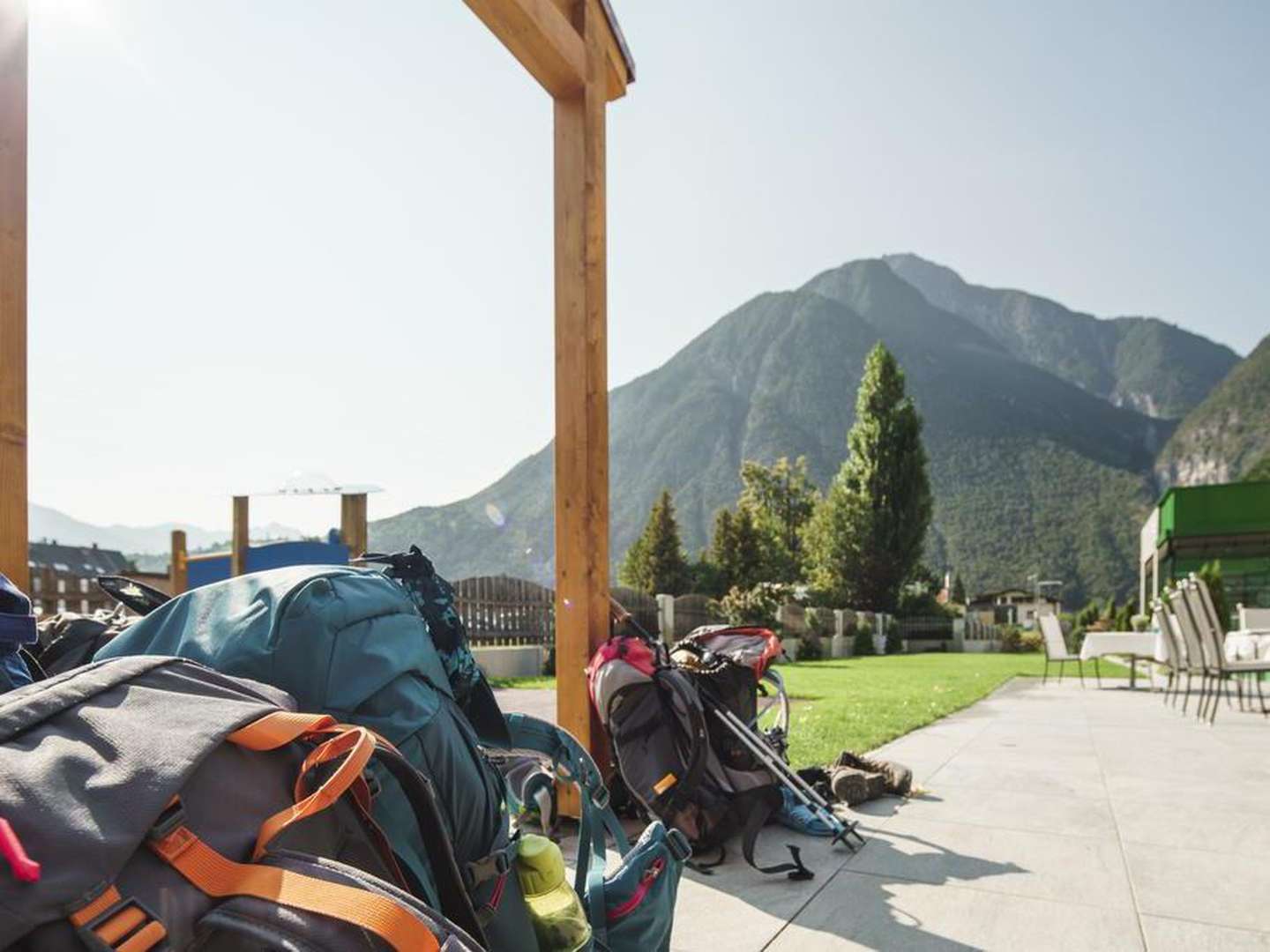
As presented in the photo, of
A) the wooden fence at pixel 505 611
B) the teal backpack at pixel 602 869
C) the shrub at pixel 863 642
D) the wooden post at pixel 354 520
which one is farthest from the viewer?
the shrub at pixel 863 642

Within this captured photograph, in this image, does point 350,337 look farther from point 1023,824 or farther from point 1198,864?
point 1198,864

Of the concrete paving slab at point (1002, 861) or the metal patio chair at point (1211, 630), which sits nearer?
the concrete paving slab at point (1002, 861)

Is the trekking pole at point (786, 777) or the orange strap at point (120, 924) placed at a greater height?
the orange strap at point (120, 924)

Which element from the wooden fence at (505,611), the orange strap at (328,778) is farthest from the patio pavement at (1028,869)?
the wooden fence at (505,611)

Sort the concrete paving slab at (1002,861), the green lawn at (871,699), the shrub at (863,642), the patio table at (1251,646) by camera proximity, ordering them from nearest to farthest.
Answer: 1. the concrete paving slab at (1002,861)
2. the green lawn at (871,699)
3. the patio table at (1251,646)
4. the shrub at (863,642)

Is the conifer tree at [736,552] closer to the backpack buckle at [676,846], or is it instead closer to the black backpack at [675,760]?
the black backpack at [675,760]

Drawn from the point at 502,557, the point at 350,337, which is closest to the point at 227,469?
the point at 350,337

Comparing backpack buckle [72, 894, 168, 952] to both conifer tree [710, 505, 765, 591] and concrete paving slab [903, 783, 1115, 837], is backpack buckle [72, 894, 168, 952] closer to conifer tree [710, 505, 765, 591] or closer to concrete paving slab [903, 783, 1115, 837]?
concrete paving slab [903, 783, 1115, 837]

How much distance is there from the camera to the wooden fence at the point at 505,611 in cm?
1423

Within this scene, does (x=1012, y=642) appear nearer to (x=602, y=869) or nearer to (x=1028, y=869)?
(x=1028, y=869)

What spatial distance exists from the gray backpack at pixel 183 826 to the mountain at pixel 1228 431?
426 ft

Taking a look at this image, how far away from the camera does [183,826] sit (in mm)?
856

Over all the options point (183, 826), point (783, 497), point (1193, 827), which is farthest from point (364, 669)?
point (783, 497)

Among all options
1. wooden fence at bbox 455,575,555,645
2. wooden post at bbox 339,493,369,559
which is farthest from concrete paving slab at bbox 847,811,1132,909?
wooden fence at bbox 455,575,555,645
